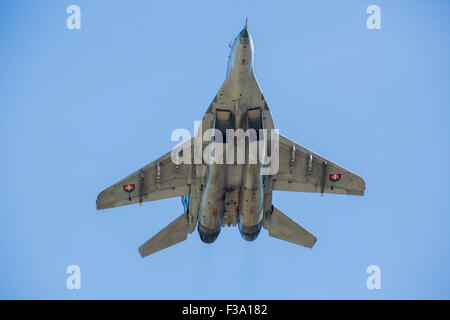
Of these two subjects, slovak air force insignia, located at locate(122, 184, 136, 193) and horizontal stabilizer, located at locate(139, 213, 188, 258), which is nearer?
slovak air force insignia, located at locate(122, 184, 136, 193)

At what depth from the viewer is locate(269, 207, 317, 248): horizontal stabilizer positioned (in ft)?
68.9

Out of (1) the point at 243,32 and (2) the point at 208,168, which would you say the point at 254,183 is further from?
(1) the point at 243,32

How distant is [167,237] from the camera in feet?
68.3

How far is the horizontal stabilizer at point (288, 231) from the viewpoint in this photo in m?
21.0

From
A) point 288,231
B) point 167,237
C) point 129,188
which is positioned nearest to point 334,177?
point 288,231

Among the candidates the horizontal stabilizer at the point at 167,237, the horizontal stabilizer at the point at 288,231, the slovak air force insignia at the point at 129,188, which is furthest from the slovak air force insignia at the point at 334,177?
the slovak air force insignia at the point at 129,188

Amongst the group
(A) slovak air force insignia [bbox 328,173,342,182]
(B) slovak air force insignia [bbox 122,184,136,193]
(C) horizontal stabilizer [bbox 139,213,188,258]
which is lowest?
(C) horizontal stabilizer [bbox 139,213,188,258]

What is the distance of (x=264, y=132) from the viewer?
1698 centimetres

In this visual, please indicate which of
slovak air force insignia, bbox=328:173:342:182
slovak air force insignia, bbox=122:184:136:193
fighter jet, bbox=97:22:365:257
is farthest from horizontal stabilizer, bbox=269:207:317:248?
slovak air force insignia, bbox=122:184:136:193

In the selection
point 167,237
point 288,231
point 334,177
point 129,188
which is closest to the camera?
point 129,188

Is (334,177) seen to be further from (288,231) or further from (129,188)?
(129,188)

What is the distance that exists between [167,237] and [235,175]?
198 inches

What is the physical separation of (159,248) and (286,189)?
631 cm

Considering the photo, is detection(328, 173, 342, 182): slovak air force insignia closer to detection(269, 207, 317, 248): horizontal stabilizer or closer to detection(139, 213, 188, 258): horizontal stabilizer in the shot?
A: detection(269, 207, 317, 248): horizontal stabilizer
